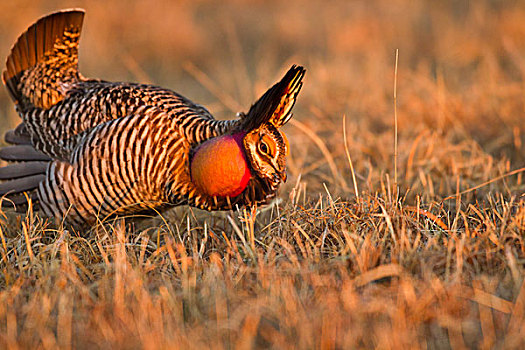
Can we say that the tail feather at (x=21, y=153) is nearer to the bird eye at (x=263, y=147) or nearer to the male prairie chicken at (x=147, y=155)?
the male prairie chicken at (x=147, y=155)

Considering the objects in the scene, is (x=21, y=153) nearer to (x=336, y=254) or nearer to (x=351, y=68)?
(x=336, y=254)

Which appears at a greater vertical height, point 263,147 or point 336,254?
point 263,147

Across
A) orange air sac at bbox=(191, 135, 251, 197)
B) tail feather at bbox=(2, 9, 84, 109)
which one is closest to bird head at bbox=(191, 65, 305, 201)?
orange air sac at bbox=(191, 135, 251, 197)

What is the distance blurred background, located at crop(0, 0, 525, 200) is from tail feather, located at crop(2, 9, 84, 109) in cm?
143

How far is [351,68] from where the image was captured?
21.4ft

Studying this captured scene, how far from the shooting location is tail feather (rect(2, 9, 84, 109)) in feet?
12.3

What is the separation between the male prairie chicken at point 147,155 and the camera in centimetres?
304

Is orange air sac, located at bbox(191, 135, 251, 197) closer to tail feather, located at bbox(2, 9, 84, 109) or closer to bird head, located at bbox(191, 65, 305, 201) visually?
bird head, located at bbox(191, 65, 305, 201)

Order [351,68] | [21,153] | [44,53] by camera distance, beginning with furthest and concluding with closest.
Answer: [351,68], [44,53], [21,153]

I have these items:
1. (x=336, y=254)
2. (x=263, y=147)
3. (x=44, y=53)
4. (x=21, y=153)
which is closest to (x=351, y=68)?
(x=44, y=53)

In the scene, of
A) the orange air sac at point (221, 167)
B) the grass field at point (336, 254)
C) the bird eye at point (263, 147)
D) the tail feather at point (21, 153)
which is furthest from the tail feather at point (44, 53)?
the bird eye at point (263, 147)

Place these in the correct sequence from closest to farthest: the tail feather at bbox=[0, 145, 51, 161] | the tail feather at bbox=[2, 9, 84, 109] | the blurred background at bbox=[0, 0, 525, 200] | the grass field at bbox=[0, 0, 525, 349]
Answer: the grass field at bbox=[0, 0, 525, 349]
the tail feather at bbox=[0, 145, 51, 161]
the tail feather at bbox=[2, 9, 84, 109]
the blurred background at bbox=[0, 0, 525, 200]

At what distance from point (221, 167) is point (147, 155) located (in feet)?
1.25

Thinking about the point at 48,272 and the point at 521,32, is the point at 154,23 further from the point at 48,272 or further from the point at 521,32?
the point at 48,272
